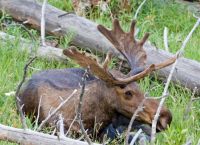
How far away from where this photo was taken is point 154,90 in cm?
601

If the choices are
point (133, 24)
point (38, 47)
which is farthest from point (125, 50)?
point (38, 47)

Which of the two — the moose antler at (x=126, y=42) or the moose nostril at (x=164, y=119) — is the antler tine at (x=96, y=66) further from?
the moose antler at (x=126, y=42)

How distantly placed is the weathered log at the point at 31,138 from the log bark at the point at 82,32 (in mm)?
2566

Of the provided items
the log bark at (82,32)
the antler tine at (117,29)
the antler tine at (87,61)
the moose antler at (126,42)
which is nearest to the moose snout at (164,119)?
the antler tine at (87,61)

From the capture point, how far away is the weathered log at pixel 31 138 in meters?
3.53

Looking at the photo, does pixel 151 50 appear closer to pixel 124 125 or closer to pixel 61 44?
pixel 61 44

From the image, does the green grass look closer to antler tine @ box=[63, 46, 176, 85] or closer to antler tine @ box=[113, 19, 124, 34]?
antler tine @ box=[63, 46, 176, 85]

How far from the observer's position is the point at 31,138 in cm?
355

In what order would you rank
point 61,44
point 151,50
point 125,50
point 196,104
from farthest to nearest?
1. point 61,44
2. point 151,50
3. point 196,104
4. point 125,50

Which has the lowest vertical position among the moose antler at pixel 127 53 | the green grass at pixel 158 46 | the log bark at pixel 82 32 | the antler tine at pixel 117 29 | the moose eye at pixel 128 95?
the green grass at pixel 158 46

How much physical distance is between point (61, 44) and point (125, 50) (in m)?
1.72

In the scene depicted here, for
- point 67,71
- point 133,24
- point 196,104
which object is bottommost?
point 196,104

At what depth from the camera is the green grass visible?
503 cm

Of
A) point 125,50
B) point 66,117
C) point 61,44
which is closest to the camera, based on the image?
point 66,117
